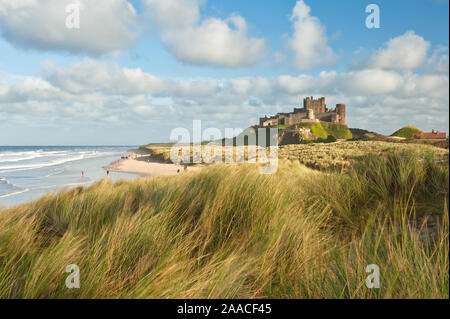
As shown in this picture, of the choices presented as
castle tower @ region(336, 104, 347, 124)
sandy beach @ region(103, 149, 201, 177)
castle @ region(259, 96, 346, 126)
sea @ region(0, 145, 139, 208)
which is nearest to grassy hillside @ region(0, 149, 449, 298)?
sea @ region(0, 145, 139, 208)

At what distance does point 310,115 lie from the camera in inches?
2987

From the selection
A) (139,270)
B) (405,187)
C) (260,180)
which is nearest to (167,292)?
(139,270)

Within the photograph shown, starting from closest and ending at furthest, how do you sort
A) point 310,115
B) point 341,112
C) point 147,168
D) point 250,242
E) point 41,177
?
1. point 250,242
2. point 41,177
3. point 147,168
4. point 310,115
5. point 341,112

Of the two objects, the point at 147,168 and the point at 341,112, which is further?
the point at 341,112

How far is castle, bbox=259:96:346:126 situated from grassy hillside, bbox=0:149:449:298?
231 feet

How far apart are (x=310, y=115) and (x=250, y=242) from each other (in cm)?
7820

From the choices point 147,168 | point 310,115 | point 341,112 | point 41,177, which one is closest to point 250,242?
point 41,177

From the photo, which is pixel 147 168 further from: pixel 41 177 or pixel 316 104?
pixel 316 104

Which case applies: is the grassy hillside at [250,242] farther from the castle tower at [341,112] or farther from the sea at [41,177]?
the castle tower at [341,112]

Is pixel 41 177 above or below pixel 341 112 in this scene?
below

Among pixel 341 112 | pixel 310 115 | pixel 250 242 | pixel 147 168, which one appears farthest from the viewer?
pixel 341 112

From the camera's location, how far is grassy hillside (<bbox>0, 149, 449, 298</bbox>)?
6.23 ft
